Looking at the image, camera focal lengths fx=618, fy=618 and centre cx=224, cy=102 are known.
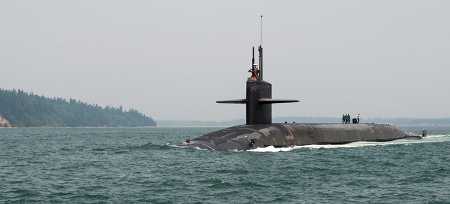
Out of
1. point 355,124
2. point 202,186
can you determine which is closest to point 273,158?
point 202,186

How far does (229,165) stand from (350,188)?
1062 cm

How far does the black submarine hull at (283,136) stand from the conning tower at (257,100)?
814mm

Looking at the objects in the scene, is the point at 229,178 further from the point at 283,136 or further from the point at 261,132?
the point at 283,136

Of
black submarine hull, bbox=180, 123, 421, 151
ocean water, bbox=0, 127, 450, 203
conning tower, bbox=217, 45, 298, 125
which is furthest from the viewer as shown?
conning tower, bbox=217, 45, 298, 125

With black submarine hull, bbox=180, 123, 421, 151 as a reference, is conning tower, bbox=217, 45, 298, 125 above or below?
above

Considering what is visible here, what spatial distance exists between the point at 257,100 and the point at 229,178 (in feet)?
65.3

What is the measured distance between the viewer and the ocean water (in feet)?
87.6

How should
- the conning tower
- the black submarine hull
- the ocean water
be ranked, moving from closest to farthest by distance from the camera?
the ocean water
the black submarine hull
the conning tower

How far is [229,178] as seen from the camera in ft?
107

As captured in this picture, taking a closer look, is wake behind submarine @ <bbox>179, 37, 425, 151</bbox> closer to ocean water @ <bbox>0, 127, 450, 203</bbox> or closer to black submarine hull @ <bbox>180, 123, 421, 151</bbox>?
black submarine hull @ <bbox>180, 123, 421, 151</bbox>

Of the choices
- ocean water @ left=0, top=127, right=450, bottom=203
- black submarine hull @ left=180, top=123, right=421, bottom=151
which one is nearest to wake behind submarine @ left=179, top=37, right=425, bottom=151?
black submarine hull @ left=180, top=123, right=421, bottom=151

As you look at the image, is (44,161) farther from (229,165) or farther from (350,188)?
(350,188)

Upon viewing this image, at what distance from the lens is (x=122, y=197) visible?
26641 millimetres

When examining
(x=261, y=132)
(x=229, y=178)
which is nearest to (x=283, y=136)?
(x=261, y=132)
